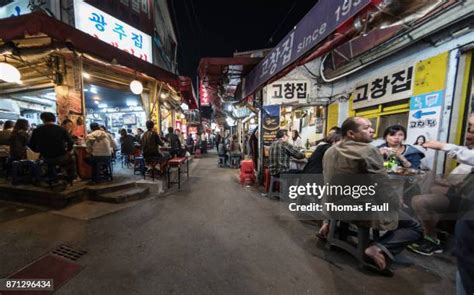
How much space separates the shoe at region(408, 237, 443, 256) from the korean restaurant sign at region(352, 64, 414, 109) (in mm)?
3178

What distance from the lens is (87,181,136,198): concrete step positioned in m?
4.46

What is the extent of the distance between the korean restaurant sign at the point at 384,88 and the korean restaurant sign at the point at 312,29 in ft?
10.7

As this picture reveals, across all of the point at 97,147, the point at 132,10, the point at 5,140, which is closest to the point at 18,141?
the point at 5,140

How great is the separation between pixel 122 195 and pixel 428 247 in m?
5.92

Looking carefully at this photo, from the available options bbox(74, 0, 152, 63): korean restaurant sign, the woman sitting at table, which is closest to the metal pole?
the woman sitting at table

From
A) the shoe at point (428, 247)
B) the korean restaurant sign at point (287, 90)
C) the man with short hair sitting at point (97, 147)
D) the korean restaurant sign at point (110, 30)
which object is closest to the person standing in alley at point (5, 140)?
the man with short hair sitting at point (97, 147)

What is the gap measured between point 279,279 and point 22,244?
3.79 metres

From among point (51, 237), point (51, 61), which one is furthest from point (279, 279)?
point (51, 61)

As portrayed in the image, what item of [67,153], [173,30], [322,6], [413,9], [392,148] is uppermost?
[173,30]

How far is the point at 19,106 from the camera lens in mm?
10172

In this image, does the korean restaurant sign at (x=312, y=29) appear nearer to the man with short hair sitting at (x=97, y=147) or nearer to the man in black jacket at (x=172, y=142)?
the man with short hair sitting at (x=97, y=147)

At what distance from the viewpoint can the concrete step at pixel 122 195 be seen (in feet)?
14.3

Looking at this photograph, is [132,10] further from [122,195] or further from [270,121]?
[122,195]

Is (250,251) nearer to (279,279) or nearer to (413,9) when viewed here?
(279,279)
